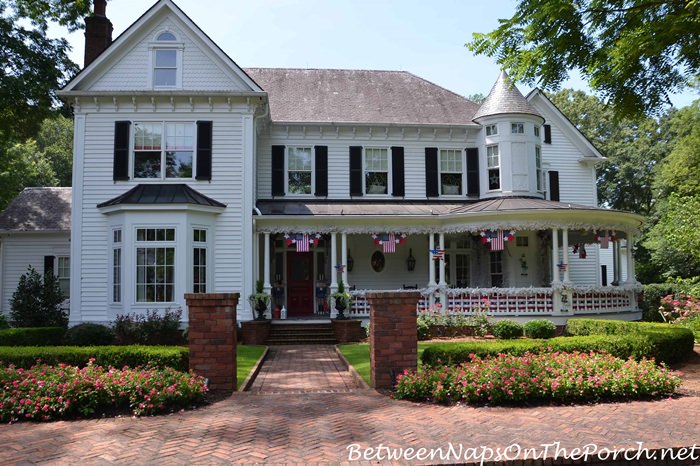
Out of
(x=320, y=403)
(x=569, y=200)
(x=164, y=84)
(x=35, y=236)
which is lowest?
(x=320, y=403)

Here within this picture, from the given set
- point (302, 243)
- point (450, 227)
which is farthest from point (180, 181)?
point (450, 227)

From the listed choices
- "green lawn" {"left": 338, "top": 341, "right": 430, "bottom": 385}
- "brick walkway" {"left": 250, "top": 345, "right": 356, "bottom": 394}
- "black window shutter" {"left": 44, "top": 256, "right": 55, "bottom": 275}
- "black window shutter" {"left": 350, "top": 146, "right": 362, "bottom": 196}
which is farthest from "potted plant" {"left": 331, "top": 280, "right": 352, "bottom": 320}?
"black window shutter" {"left": 44, "top": 256, "right": 55, "bottom": 275}

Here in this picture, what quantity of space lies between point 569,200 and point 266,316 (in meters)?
13.9

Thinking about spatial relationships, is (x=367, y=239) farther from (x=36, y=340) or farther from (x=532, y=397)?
(x=532, y=397)

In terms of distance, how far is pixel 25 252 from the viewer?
21.2 m

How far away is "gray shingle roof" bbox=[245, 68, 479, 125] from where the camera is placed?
809 inches

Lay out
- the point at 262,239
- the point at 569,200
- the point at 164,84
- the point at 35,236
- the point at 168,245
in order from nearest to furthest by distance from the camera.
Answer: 1. the point at 168,245
2. the point at 164,84
3. the point at 262,239
4. the point at 35,236
5. the point at 569,200

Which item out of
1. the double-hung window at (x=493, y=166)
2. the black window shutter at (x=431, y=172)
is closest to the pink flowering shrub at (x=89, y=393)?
the black window shutter at (x=431, y=172)

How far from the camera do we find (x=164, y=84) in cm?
1738

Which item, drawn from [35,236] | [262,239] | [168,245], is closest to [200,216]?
[168,245]

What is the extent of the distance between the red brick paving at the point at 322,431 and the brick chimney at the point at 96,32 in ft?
52.0

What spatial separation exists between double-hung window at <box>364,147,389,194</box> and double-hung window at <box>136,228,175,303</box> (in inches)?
301

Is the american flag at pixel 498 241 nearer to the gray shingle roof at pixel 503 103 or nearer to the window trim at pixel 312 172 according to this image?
the gray shingle roof at pixel 503 103

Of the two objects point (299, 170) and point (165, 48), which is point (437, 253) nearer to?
point (299, 170)
